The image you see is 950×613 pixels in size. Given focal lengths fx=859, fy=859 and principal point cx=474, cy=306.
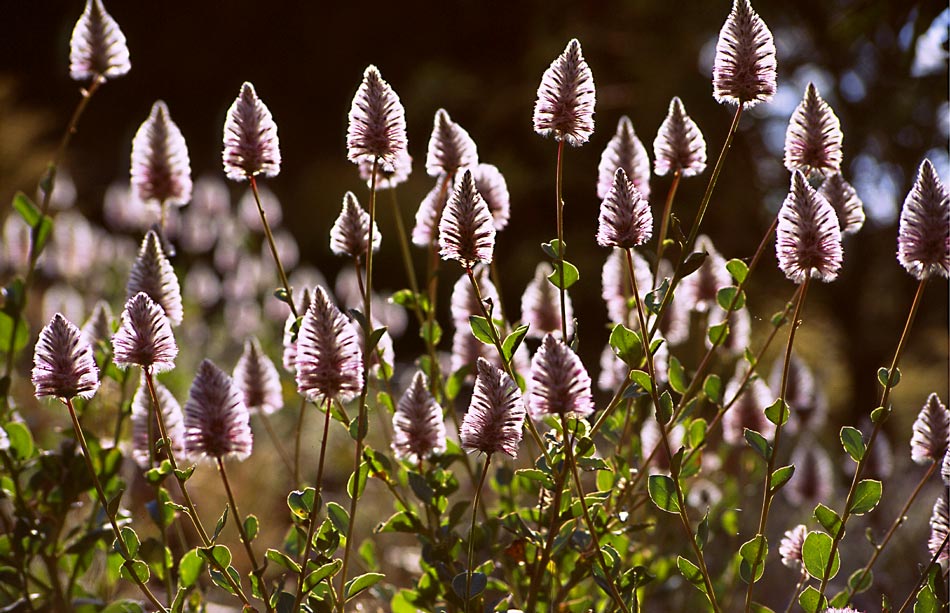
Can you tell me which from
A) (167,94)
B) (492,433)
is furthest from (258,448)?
(167,94)

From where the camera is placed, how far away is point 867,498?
3.78ft

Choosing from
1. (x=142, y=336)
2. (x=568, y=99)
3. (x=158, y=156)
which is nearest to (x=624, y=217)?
(x=568, y=99)

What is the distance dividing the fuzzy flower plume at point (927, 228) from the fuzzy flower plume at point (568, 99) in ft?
1.33

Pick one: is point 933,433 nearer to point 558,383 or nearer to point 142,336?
point 558,383

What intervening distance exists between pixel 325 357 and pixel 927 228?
73 cm

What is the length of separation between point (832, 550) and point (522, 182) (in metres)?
6.09

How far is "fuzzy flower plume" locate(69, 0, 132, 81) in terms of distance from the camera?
1.45 m

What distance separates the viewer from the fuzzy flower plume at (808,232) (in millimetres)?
1033

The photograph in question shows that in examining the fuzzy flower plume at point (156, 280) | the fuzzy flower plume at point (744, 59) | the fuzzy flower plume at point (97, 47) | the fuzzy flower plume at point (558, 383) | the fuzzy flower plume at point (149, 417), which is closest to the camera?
the fuzzy flower plume at point (558, 383)

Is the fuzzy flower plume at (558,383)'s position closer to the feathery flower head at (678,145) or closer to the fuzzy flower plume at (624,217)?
the fuzzy flower plume at (624,217)

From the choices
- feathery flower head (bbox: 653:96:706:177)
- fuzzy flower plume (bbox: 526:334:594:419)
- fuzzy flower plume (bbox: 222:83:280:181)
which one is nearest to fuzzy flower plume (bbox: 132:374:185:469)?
fuzzy flower plume (bbox: 222:83:280:181)

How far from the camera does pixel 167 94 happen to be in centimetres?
1166

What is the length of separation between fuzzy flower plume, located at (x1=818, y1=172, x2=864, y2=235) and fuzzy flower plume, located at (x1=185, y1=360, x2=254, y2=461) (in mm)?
892

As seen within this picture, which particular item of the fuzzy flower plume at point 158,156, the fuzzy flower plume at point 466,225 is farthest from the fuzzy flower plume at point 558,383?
the fuzzy flower plume at point 158,156
